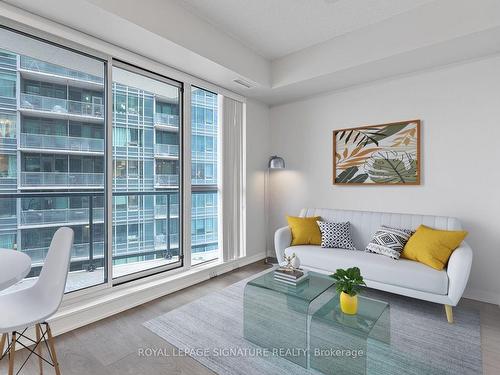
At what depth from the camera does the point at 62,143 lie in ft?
8.02

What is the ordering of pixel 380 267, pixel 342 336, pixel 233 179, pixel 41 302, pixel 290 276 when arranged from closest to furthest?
1. pixel 41 302
2. pixel 342 336
3. pixel 290 276
4. pixel 380 267
5. pixel 233 179

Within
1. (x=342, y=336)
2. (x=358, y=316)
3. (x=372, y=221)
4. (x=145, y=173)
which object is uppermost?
(x=145, y=173)

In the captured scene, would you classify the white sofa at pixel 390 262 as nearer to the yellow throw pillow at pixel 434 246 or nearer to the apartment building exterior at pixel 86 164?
the yellow throw pillow at pixel 434 246

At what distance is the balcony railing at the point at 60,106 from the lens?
226 centimetres

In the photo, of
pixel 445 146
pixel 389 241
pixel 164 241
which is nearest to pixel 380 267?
pixel 389 241

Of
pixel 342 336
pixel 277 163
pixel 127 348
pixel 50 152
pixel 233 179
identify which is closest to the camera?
pixel 342 336

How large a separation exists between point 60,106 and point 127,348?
2153mm

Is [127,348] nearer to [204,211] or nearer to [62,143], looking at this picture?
[62,143]

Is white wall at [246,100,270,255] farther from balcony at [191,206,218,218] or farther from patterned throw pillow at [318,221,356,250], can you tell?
patterned throw pillow at [318,221,356,250]

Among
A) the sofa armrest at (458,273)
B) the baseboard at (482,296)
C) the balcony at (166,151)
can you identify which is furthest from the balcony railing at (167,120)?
the baseboard at (482,296)

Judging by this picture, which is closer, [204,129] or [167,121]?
[167,121]

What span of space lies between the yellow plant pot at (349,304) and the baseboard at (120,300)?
1988 millimetres

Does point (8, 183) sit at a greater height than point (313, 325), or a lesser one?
greater

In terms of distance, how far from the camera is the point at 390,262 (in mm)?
2684
